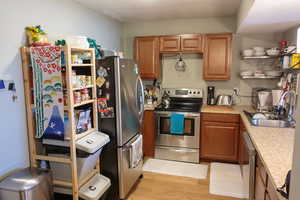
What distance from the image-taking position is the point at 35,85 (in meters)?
2.00

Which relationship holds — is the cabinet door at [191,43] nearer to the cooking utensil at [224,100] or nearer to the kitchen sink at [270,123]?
the cooking utensil at [224,100]

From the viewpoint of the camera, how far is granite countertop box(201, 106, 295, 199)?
135 cm

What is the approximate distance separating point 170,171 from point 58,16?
252cm

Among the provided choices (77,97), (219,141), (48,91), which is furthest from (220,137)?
(48,91)

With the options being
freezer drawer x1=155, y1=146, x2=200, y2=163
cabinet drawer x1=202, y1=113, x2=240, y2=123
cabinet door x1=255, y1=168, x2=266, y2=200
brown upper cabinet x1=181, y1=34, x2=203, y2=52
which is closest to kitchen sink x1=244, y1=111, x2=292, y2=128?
cabinet drawer x1=202, y1=113, x2=240, y2=123

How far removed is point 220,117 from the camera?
3.33 meters

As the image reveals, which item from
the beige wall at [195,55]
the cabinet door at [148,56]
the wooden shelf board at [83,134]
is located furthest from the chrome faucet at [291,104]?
the wooden shelf board at [83,134]

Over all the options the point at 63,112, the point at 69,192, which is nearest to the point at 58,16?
the point at 63,112

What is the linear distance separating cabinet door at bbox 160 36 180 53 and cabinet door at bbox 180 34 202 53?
3.3 inches

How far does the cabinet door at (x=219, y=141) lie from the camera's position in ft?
10.9

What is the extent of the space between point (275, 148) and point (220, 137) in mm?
1658

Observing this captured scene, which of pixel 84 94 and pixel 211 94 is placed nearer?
pixel 84 94

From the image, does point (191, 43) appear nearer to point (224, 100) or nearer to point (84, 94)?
point (224, 100)

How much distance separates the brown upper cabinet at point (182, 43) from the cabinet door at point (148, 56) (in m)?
0.14
